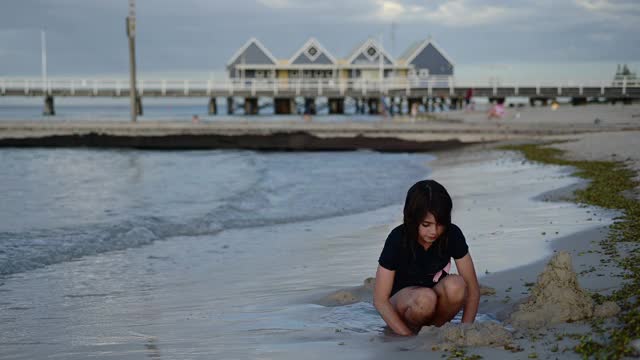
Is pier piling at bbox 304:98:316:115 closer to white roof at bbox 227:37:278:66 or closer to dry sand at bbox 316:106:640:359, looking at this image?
white roof at bbox 227:37:278:66

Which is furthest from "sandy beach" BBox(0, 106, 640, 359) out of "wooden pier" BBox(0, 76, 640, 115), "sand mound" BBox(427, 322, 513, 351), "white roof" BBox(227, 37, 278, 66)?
"white roof" BBox(227, 37, 278, 66)

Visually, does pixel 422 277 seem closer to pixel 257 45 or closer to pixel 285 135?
pixel 285 135

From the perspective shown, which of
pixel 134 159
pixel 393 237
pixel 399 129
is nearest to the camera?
pixel 393 237

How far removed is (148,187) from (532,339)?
1257 centimetres

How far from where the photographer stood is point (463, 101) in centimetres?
6250

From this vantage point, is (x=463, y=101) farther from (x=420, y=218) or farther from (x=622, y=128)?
(x=420, y=218)

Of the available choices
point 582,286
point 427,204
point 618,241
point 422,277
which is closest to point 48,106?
point 618,241

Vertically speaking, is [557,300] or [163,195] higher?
[557,300]

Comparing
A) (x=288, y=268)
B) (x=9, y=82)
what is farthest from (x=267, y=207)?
(x=9, y=82)

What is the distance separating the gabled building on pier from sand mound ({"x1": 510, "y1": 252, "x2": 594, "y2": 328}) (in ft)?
202

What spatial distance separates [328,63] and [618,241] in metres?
61.5

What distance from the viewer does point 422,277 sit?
475 cm

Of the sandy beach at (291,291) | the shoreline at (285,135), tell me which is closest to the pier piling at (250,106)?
the shoreline at (285,135)

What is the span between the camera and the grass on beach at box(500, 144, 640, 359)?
12.5 feet
